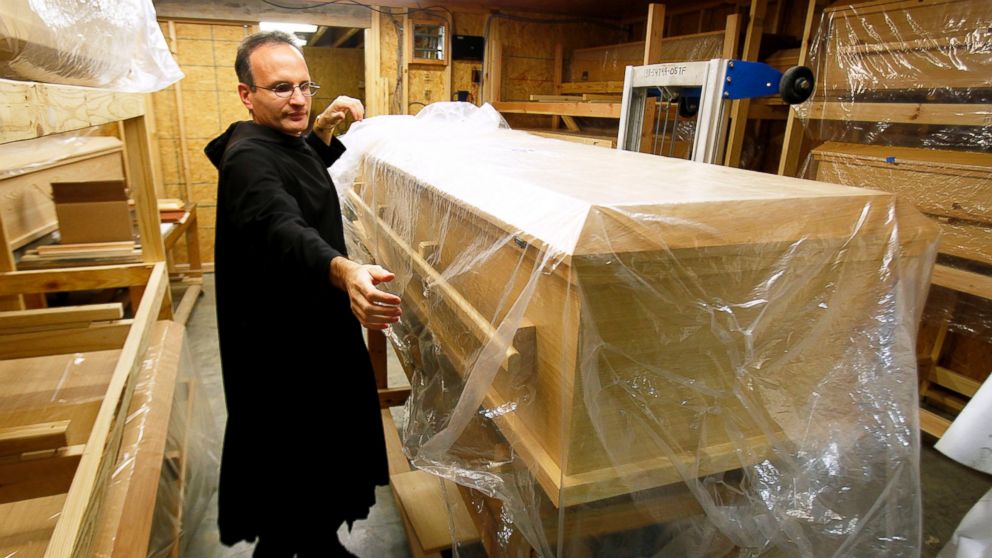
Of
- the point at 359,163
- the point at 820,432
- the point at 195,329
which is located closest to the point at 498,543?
the point at 820,432

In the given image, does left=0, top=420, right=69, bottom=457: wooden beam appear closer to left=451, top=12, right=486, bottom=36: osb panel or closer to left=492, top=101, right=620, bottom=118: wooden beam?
left=492, top=101, right=620, bottom=118: wooden beam

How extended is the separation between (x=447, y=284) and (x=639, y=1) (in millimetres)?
4577

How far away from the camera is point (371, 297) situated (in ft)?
3.09

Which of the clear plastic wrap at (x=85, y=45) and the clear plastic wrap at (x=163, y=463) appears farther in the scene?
the clear plastic wrap at (x=163, y=463)

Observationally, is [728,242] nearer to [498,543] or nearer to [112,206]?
[498,543]

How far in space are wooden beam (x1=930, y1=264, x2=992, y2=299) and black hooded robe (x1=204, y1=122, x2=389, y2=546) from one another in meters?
2.52

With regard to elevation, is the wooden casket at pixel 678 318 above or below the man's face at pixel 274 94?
below

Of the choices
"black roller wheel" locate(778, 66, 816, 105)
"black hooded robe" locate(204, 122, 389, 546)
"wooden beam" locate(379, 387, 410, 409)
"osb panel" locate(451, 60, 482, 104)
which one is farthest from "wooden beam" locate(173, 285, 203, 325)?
"black roller wheel" locate(778, 66, 816, 105)

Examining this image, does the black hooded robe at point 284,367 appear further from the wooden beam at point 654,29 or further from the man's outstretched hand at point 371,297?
the wooden beam at point 654,29

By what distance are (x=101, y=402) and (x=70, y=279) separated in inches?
28.4

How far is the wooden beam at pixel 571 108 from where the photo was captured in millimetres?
3260

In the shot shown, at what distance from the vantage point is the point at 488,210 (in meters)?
1.02

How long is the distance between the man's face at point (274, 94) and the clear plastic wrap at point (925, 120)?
2531mm

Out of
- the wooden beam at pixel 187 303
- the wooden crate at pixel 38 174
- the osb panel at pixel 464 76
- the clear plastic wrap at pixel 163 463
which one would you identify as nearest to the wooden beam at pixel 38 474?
the clear plastic wrap at pixel 163 463
